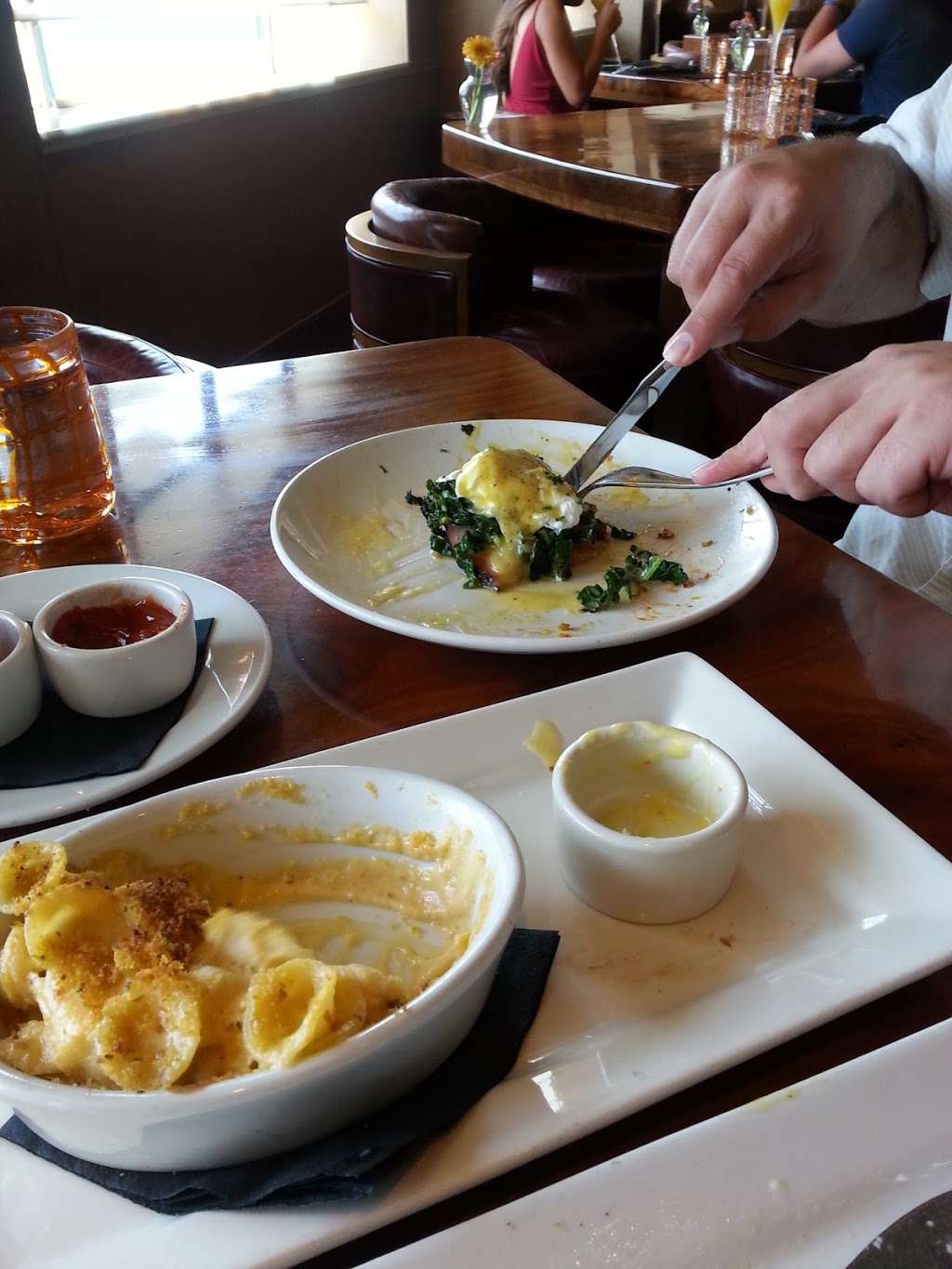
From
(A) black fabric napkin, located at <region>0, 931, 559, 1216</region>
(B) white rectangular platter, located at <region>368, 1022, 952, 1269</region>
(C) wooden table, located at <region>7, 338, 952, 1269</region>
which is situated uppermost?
(B) white rectangular platter, located at <region>368, 1022, 952, 1269</region>

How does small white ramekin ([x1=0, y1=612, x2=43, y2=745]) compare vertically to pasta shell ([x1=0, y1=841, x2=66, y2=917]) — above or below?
below

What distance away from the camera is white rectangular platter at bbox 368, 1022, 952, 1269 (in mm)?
470

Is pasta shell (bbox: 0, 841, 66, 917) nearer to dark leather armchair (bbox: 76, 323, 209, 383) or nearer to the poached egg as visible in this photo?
the poached egg

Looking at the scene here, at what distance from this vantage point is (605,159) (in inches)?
108

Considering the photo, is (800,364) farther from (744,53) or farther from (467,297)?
(744,53)

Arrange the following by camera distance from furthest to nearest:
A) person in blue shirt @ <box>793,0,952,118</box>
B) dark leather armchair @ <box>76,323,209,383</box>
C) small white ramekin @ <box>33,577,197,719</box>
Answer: person in blue shirt @ <box>793,0,952,118</box>, dark leather armchair @ <box>76,323,209,383</box>, small white ramekin @ <box>33,577,197,719</box>

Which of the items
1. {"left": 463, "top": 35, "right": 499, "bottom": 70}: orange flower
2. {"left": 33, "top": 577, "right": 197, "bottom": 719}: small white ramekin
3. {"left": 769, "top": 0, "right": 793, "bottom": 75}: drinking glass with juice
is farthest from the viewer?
{"left": 463, "top": 35, "right": 499, "bottom": 70}: orange flower

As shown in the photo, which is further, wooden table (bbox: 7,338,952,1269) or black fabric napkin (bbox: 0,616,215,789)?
black fabric napkin (bbox: 0,616,215,789)

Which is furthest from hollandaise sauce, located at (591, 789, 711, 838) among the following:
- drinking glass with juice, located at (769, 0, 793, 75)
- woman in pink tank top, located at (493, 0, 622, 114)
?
woman in pink tank top, located at (493, 0, 622, 114)

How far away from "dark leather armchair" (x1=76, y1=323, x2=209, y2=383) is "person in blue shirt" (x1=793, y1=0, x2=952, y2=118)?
11.8ft

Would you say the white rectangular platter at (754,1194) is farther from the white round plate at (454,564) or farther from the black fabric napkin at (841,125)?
the black fabric napkin at (841,125)

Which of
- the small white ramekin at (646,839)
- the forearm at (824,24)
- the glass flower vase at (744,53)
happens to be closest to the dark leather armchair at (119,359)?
the small white ramekin at (646,839)

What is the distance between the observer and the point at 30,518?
1.28 m

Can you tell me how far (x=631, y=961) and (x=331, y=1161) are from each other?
251 millimetres
